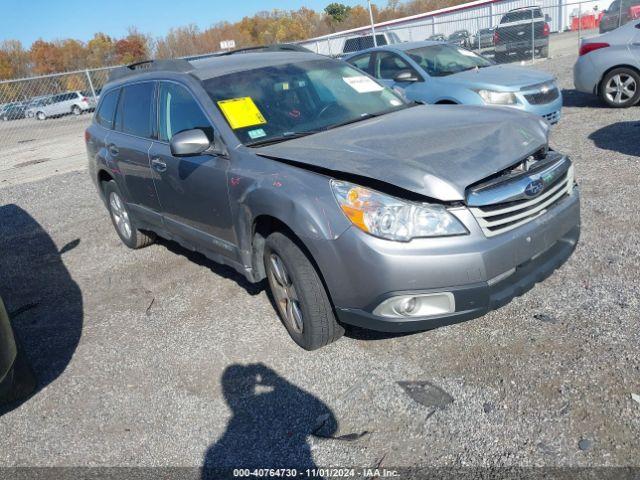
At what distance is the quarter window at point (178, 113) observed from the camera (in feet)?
13.3

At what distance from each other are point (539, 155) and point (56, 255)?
5405mm

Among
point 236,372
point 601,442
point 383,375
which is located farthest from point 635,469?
point 236,372

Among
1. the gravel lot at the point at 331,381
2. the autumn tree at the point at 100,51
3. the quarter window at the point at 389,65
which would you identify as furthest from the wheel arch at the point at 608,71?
the autumn tree at the point at 100,51

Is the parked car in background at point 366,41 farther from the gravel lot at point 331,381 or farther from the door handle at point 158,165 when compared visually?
the door handle at point 158,165

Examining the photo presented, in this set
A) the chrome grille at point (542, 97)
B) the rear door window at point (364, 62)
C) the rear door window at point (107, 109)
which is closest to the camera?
the rear door window at point (107, 109)

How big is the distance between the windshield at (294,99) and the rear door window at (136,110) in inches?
36.9

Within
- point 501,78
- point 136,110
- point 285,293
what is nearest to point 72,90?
point 501,78

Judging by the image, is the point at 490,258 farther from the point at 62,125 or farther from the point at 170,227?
the point at 62,125

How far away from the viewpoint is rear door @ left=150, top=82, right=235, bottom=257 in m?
3.91

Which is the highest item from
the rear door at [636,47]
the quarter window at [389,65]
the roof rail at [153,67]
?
the roof rail at [153,67]

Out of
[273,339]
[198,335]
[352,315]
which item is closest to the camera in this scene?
[352,315]

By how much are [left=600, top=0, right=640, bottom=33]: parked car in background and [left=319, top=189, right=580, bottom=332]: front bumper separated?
20.1 m

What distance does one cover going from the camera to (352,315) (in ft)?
10.3

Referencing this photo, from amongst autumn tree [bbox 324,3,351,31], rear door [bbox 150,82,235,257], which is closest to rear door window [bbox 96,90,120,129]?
rear door [bbox 150,82,235,257]
